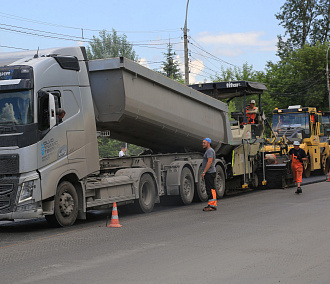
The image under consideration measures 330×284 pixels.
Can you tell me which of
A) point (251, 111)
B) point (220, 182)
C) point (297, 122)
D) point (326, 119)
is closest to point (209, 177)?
point (220, 182)

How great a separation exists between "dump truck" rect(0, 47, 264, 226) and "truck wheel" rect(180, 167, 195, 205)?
3 centimetres

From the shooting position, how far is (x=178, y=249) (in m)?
8.45

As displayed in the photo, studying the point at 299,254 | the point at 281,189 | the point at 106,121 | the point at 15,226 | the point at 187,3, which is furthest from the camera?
the point at 187,3

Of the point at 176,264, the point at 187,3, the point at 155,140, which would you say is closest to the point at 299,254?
the point at 176,264

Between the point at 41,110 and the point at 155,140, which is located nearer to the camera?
the point at 41,110

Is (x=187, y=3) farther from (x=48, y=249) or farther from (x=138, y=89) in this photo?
(x=48, y=249)

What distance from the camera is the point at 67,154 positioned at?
11.8 metres

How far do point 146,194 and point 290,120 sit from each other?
1448 cm

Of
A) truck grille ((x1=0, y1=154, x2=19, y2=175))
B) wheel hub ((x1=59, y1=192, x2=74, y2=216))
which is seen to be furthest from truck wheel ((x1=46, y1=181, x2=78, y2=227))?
truck grille ((x1=0, y1=154, x2=19, y2=175))

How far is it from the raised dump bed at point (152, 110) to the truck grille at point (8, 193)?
334cm

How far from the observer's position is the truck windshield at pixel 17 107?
10.8 metres

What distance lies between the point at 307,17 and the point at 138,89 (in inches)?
2000

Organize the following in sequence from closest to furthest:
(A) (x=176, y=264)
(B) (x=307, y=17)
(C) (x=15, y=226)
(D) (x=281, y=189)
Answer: (A) (x=176, y=264)
(C) (x=15, y=226)
(D) (x=281, y=189)
(B) (x=307, y=17)

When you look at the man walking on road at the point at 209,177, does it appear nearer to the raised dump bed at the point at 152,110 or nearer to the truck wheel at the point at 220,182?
the raised dump bed at the point at 152,110
